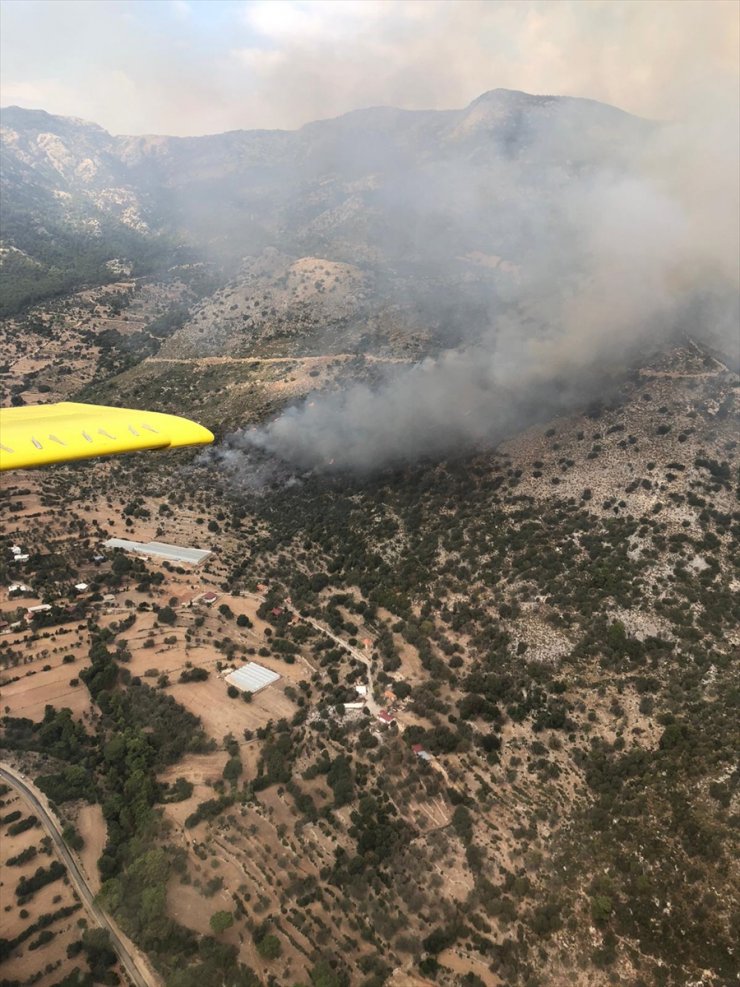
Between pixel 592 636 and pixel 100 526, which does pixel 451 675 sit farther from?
pixel 100 526

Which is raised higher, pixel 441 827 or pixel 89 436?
pixel 89 436

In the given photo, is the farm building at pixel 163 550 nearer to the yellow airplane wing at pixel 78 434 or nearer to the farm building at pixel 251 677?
the farm building at pixel 251 677

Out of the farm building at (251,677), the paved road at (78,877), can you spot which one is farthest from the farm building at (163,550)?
the paved road at (78,877)

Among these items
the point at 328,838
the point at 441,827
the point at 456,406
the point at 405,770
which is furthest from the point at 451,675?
the point at 456,406

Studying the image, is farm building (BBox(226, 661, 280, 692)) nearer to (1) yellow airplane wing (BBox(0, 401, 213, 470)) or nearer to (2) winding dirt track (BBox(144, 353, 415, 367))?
(1) yellow airplane wing (BBox(0, 401, 213, 470))

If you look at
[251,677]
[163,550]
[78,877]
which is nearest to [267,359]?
[163,550]

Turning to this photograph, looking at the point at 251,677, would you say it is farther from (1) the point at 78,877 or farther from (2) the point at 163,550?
(2) the point at 163,550
